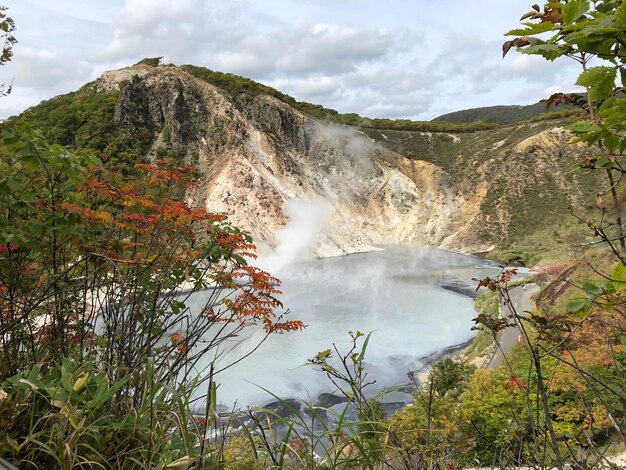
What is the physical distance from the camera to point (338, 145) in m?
55.1

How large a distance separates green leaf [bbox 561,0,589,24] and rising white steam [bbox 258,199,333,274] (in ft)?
108

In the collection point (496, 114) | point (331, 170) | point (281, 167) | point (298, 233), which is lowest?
point (298, 233)

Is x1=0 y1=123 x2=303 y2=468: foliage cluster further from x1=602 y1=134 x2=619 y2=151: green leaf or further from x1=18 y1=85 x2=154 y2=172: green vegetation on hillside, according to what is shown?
x1=18 y1=85 x2=154 y2=172: green vegetation on hillside

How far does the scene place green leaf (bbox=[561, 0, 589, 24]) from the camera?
1.02 metres

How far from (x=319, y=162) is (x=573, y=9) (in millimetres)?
52381

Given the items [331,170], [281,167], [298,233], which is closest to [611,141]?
Result: [298,233]

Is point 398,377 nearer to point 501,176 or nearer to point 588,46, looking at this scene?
point 588,46

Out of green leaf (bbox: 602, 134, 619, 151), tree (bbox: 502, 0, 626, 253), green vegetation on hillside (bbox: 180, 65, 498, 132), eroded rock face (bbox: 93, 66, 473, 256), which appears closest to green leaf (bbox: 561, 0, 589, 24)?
tree (bbox: 502, 0, 626, 253)

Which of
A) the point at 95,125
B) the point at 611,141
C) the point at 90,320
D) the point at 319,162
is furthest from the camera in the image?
the point at 319,162

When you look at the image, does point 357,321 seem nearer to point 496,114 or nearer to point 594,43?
point 594,43

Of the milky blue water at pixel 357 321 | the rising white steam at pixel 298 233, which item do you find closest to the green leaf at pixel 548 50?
the milky blue water at pixel 357 321

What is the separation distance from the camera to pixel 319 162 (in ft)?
173

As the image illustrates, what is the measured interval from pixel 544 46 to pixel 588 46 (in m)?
0.13

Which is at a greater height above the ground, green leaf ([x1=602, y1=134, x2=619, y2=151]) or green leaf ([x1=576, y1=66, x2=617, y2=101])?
green leaf ([x1=576, y1=66, x2=617, y2=101])
